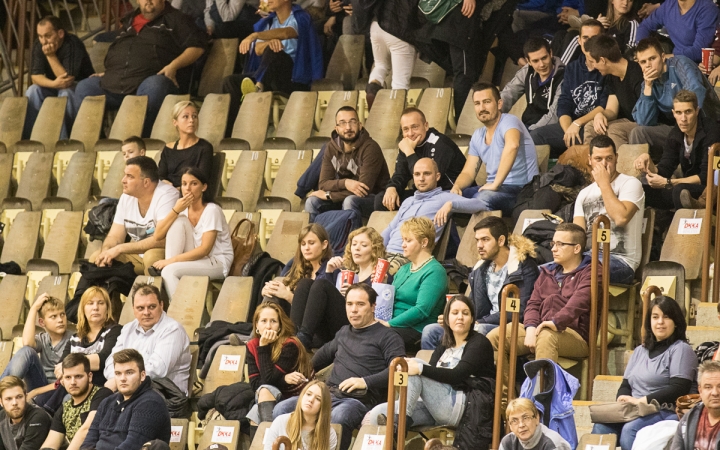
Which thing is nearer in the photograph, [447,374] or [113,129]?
[447,374]

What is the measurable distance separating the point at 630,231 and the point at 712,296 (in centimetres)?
49

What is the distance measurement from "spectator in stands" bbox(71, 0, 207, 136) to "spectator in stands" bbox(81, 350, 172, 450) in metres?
3.39

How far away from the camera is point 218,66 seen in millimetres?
10141

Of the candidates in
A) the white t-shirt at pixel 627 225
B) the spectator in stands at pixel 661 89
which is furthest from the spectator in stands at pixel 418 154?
the white t-shirt at pixel 627 225

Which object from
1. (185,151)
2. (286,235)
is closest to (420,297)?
(286,235)

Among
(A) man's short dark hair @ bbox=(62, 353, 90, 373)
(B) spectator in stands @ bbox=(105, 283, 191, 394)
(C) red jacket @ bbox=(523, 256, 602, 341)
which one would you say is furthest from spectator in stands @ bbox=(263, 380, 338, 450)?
(A) man's short dark hair @ bbox=(62, 353, 90, 373)

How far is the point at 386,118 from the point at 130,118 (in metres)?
1.87

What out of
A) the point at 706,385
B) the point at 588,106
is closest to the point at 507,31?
the point at 588,106

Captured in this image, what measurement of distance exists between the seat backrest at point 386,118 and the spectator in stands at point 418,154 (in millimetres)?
795

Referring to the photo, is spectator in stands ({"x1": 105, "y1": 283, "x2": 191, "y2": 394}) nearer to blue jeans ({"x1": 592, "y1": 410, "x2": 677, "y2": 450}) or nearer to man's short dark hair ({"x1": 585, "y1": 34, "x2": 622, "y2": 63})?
blue jeans ({"x1": 592, "y1": 410, "x2": 677, "y2": 450})

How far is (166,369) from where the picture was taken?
7.16m

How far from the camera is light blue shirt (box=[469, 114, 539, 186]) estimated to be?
773 centimetres

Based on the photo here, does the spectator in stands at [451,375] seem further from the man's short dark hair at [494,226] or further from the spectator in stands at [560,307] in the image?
the man's short dark hair at [494,226]

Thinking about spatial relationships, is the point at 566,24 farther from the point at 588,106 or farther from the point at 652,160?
the point at 652,160
